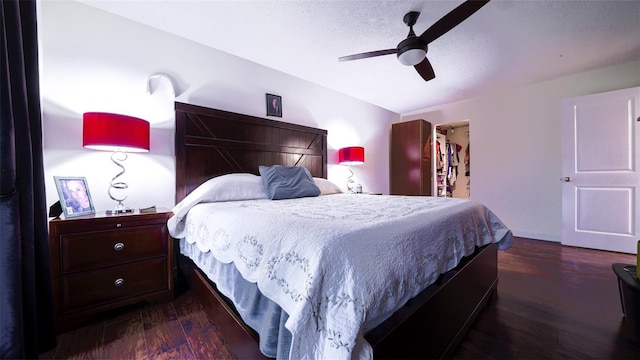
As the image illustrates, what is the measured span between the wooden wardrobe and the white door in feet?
5.71

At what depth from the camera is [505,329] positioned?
138cm

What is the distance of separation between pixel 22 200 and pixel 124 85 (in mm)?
1284

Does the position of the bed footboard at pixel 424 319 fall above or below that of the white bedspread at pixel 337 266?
below

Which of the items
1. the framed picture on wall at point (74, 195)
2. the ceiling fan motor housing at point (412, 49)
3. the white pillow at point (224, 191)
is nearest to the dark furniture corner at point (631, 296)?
the ceiling fan motor housing at point (412, 49)

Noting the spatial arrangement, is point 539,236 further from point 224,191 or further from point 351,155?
point 224,191

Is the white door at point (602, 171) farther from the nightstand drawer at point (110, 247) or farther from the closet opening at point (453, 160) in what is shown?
the nightstand drawer at point (110, 247)

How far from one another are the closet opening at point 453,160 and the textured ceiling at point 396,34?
2063 mm

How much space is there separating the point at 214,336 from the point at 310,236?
1094mm

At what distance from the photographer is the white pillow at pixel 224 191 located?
5.70ft

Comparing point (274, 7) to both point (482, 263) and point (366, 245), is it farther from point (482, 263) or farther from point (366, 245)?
point (482, 263)

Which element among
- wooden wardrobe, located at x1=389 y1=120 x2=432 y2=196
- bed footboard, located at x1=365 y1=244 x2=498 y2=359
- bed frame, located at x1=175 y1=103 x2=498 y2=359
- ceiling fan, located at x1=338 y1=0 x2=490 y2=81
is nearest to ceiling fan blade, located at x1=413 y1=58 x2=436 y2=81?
ceiling fan, located at x1=338 y1=0 x2=490 y2=81

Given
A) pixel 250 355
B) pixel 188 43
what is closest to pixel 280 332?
pixel 250 355

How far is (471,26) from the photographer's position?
6.73 feet

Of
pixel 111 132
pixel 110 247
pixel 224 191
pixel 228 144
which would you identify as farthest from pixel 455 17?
pixel 110 247
